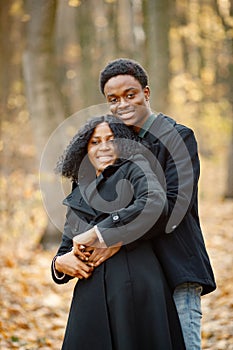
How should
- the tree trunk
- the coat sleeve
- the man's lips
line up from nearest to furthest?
the coat sleeve < the man's lips < the tree trunk

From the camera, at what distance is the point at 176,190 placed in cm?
345

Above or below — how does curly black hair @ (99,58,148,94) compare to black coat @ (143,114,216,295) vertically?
above

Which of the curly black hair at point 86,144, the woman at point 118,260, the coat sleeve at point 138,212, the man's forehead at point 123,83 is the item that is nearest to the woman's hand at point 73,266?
the woman at point 118,260

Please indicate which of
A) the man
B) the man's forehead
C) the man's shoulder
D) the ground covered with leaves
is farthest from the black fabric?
the ground covered with leaves

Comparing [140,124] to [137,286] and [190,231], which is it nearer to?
[190,231]

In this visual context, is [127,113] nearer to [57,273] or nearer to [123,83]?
[123,83]

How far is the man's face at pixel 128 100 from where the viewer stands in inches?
146

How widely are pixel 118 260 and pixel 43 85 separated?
7.80m

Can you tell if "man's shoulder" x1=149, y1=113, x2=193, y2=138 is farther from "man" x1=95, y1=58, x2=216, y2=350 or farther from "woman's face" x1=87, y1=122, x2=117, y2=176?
"woman's face" x1=87, y1=122, x2=117, y2=176

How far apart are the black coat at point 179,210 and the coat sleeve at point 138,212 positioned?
12 centimetres

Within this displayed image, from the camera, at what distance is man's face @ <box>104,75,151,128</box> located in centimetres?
371

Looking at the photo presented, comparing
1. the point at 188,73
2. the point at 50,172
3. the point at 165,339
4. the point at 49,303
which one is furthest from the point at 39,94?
the point at 188,73

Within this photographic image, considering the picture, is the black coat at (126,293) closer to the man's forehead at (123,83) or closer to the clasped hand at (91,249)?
the clasped hand at (91,249)

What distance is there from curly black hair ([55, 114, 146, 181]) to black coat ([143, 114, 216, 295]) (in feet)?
0.44
